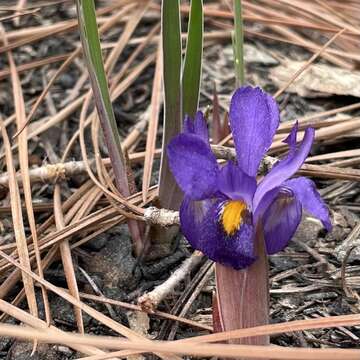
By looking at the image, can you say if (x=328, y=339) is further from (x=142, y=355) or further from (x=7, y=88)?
(x=7, y=88)

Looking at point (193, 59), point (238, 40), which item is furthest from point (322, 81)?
point (193, 59)

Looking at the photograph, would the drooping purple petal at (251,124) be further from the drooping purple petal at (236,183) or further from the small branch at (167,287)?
the small branch at (167,287)

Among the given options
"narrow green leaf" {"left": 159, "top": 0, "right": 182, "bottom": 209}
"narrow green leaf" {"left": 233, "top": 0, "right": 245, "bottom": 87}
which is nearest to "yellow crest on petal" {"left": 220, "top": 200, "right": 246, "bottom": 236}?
"narrow green leaf" {"left": 159, "top": 0, "right": 182, "bottom": 209}

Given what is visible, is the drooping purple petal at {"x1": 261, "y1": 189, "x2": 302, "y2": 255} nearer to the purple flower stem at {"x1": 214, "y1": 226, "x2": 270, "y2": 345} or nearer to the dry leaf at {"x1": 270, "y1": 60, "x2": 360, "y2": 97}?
the purple flower stem at {"x1": 214, "y1": 226, "x2": 270, "y2": 345}

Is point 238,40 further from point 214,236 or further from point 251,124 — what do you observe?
point 214,236

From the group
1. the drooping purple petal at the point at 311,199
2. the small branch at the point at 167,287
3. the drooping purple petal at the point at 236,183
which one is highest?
the drooping purple petal at the point at 236,183

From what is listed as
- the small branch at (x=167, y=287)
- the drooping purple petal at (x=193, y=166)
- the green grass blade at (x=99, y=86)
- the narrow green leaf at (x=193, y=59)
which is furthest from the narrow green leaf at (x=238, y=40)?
the drooping purple petal at (x=193, y=166)

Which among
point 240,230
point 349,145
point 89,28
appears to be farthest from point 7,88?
point 240,230
